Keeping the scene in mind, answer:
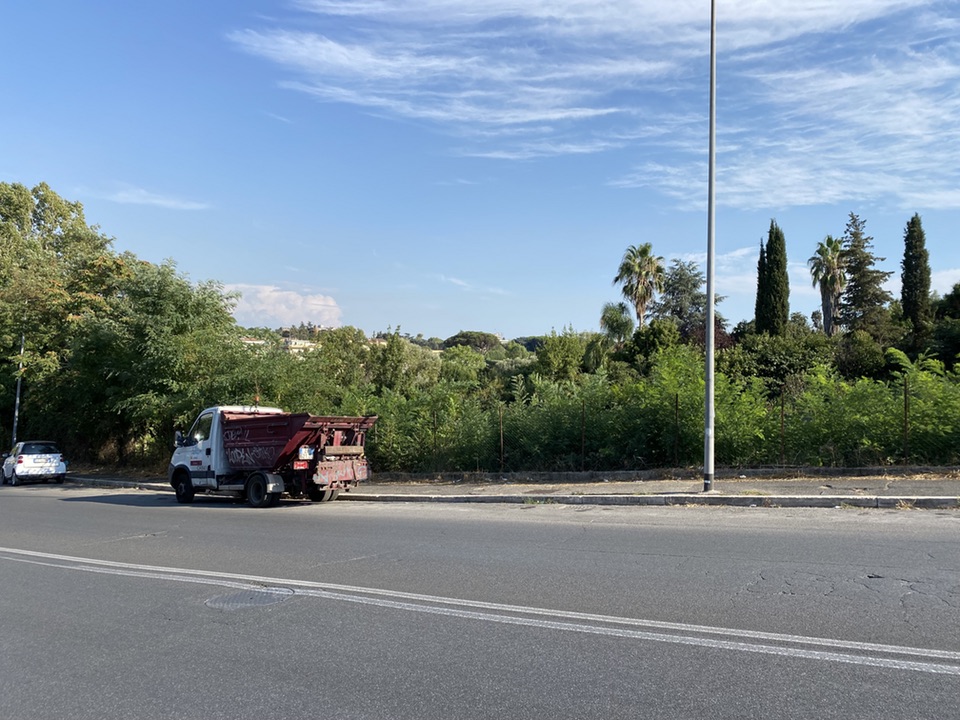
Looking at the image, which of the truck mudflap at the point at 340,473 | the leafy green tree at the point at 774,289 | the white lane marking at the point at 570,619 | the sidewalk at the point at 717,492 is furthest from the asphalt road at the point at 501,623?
the leafy green tree at the point at 774,289

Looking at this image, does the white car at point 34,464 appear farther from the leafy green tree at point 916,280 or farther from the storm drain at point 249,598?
the leafy green tree at point 916,280

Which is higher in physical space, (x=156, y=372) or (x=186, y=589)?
(x=156, y=372)

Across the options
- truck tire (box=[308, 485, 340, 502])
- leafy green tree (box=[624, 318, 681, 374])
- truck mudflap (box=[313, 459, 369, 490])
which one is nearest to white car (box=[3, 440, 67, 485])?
truck tire (box=[308, 485, 340, 502])

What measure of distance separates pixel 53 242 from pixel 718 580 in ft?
186

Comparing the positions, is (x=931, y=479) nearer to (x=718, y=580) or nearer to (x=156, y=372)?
(x=718, y=580)

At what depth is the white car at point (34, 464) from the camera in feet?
88.1

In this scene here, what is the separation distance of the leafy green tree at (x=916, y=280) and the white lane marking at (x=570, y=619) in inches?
2074

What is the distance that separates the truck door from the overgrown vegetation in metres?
4.27

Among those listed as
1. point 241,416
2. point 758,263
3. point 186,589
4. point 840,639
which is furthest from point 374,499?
point 758,263

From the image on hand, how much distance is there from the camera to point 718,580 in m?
7.51

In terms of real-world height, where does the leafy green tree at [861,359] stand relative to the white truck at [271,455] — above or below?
above

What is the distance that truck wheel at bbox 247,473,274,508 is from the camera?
17172 millimetres

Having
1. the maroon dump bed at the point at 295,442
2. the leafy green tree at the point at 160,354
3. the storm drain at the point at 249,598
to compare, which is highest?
the leafy green tree at the point at 160,354

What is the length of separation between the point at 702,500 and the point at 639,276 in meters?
47.7
